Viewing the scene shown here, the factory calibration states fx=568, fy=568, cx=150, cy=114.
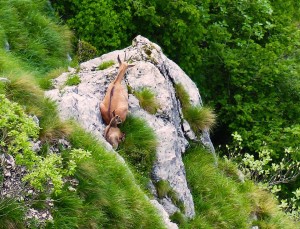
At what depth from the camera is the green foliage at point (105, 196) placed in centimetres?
678

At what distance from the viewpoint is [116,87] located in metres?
9.48

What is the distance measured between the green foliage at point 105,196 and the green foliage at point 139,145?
897mm

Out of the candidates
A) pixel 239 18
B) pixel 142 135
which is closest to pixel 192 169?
pixel 142 135

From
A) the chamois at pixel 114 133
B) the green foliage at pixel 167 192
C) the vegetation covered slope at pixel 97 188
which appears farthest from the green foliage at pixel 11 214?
the green foliage at pixel 167 192

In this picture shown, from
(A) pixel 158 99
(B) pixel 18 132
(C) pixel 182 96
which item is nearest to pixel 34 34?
(C) pixel 182 96

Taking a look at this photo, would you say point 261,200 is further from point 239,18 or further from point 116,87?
point 239,18

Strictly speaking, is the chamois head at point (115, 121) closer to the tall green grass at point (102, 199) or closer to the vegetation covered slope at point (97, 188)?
the vegetation covered slope at point (97, 188)

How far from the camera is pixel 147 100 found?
9.93 meters

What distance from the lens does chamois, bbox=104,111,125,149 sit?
8.69m

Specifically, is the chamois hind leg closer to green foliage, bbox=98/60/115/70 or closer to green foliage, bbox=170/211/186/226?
green foliage, bbox=98/60/115/70

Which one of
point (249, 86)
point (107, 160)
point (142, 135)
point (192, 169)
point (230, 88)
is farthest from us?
point (230, 88)

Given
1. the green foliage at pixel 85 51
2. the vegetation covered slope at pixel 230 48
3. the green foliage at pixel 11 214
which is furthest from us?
the vegetation covered slope at pixel 230 48

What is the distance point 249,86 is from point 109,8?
15.8 feet

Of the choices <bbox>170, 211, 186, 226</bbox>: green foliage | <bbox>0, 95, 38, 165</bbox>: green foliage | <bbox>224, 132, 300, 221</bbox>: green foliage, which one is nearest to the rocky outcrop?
<bbox>170, 211, 186, 226</bbox>: green foliage
